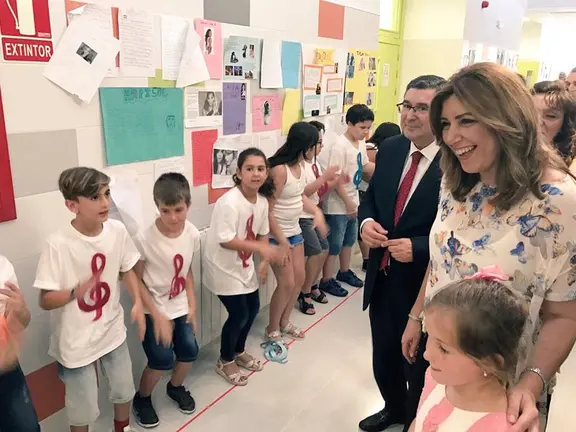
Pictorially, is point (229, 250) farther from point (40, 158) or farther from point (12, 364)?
point (12, 364)

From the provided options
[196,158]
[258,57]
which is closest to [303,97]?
[258,57]

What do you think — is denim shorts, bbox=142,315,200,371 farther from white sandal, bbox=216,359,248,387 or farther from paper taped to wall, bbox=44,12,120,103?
paper taped to wall, bbox=44,12,120,103

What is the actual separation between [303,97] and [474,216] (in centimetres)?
240

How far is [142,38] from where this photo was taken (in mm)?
2223

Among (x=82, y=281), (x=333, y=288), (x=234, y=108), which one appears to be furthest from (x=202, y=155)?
(x=333, y=288)

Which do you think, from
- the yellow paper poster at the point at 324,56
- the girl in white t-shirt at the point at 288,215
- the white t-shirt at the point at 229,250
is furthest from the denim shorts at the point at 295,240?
the yellow paper poster at the point at 324,56

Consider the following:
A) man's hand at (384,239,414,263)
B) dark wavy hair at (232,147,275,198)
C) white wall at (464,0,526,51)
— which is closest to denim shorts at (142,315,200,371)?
dark wavy hair at (232,147,275,198)

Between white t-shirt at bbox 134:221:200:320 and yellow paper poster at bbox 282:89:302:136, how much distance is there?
4.32ft

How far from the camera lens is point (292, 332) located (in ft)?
10.9

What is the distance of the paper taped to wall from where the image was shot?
1.90 m

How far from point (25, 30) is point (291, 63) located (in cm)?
189

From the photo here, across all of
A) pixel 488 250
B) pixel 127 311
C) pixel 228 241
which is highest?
pixel 488 250

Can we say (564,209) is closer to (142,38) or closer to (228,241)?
(228,241)

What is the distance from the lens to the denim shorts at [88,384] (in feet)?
6.42
